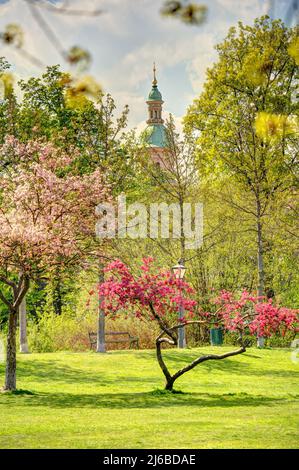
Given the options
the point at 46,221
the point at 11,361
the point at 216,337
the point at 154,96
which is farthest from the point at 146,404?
the point at 154,96

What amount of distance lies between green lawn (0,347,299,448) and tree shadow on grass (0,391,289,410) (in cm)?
2

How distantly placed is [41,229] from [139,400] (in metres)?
3.98

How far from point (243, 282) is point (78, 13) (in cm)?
2833

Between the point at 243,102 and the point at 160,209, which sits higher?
the point at 243,102

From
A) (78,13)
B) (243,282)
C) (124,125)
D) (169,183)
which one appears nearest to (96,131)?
(124,125)

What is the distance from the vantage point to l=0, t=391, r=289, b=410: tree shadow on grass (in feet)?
42.5

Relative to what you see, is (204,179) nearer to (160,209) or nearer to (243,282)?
(160,209)

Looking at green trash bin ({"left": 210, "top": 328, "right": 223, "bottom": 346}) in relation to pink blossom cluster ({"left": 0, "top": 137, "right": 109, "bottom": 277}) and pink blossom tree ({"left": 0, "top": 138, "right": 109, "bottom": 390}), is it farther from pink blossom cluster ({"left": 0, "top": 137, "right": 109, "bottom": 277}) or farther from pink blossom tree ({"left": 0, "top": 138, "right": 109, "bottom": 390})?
pink blossom cluster ({"left": 0, "top": 137, "right": 109, "bottom": 277})

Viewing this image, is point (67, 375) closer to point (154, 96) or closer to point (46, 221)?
point (46, 221)

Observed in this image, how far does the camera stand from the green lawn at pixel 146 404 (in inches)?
358

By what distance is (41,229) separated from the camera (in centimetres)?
1518

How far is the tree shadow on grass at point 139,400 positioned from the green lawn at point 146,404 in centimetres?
2

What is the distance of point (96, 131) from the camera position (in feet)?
91.6

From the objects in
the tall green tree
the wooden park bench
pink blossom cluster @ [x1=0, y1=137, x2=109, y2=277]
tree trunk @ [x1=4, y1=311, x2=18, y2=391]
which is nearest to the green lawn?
tree trunk @ [x1=4, y1=311, x2=18, y2=391]
